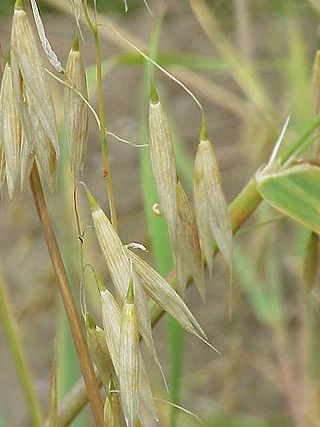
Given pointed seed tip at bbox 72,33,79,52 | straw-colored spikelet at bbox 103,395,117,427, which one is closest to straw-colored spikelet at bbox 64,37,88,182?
pointed seed tip at bbox 72,33,79,52

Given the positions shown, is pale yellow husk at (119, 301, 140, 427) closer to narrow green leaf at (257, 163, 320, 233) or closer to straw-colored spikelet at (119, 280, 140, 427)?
straw-colored spikelet at (119, 280, 140, 427)

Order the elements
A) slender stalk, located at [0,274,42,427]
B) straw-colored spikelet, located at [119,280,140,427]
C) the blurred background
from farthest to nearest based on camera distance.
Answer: the blurred background < slender stalk, located at [0,274,42,427] < straw-colored spikelet, located at [119,280,140,427]

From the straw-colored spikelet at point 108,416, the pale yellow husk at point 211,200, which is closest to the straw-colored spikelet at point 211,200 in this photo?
the pale yellow husk at point 211,200

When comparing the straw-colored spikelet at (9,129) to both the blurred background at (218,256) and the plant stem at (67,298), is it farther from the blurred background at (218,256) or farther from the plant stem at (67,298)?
the blurred background at (218,256)

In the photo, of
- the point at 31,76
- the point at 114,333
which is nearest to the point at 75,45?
the point at 31,76

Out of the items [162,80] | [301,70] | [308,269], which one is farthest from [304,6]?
[308,269]
